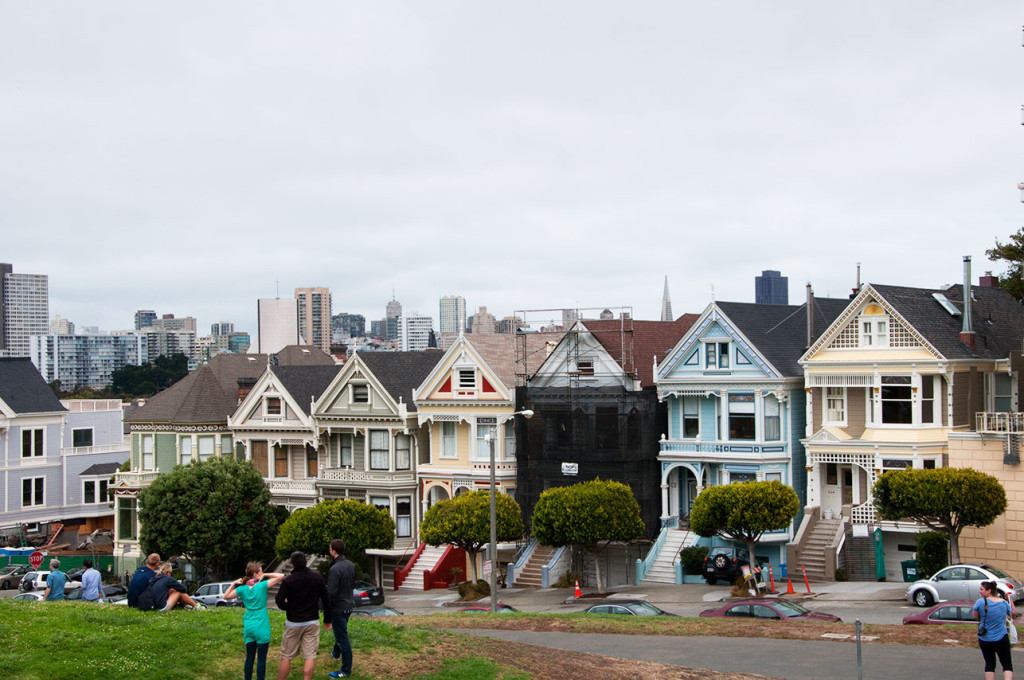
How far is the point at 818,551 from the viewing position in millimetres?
43719

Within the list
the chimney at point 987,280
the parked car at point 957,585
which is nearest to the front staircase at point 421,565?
the parked car at point 957,585

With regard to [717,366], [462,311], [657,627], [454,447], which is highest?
[462,311]

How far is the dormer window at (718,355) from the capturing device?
4706 cm

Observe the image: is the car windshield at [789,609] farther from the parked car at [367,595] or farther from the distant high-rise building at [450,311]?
the distant high-rise building at [450,311]

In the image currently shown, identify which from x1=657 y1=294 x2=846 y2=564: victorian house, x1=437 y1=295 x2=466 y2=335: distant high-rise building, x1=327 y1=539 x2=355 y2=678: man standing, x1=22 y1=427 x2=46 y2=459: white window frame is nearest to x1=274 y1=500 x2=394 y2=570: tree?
x1=657 y1=294 x2=846 y2=564: victorian house

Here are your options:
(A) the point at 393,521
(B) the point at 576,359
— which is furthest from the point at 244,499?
(B) the point at 576,359

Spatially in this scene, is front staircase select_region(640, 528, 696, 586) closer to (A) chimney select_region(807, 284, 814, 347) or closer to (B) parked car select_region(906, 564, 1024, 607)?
(A) chimney select_region(807, 284, 814, 347)

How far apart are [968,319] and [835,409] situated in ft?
19.8

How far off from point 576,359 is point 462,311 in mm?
118372

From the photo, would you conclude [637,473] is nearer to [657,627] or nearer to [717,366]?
[717,366]

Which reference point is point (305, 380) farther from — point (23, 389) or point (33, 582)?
point (23, 389)

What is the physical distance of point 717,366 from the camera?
47219mm

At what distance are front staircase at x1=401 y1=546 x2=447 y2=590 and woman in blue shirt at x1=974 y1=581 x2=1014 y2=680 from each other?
3368 cm

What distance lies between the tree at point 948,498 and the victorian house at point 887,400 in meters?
3.25
